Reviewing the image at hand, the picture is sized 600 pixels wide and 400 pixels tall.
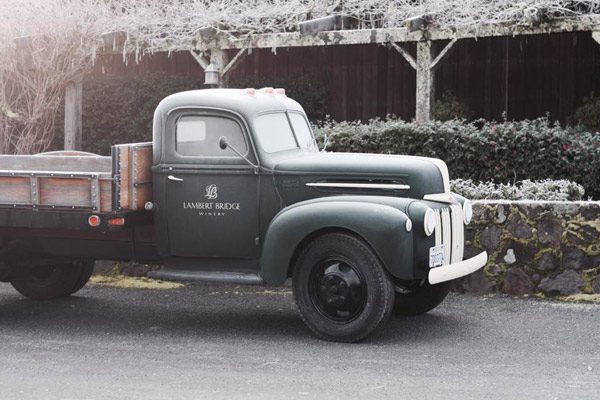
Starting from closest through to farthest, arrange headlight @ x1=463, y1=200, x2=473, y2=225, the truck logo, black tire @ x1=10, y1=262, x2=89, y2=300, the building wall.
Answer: the truck logo < headlight @ x1=463, y1=200, x2=473, y2=225 < black tire @ x1=10, y1=262, x2=89, y2=300 < the building wall

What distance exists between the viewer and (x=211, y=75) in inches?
734

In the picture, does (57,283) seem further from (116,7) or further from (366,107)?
(366,107)

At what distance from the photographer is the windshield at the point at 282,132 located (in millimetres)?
8773

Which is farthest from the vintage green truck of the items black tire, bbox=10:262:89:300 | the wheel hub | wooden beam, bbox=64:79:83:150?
wooden beam, bbox=64:79:83:150

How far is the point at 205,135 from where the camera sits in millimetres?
8789

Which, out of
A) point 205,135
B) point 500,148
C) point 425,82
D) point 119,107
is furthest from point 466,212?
point 119,107

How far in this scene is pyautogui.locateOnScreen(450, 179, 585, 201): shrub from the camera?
1148cm

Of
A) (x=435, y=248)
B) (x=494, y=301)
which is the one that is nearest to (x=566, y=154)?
(x=494, y=301)

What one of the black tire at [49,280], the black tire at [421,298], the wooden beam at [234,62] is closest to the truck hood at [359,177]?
the black tire at [421,298]

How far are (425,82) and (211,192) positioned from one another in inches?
377

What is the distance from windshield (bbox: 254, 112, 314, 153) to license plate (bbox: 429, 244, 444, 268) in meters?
1.63

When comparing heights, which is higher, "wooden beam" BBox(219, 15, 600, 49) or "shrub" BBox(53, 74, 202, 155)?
"wooden beam" BBox(219, 15, 600, 49)

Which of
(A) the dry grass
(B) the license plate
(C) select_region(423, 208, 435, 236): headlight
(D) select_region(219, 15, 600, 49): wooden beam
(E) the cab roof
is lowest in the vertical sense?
(A) the dry grass

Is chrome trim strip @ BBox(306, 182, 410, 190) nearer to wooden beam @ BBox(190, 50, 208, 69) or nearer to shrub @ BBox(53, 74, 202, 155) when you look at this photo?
wooden beam @ BBox(190, 50, 208, 69)
